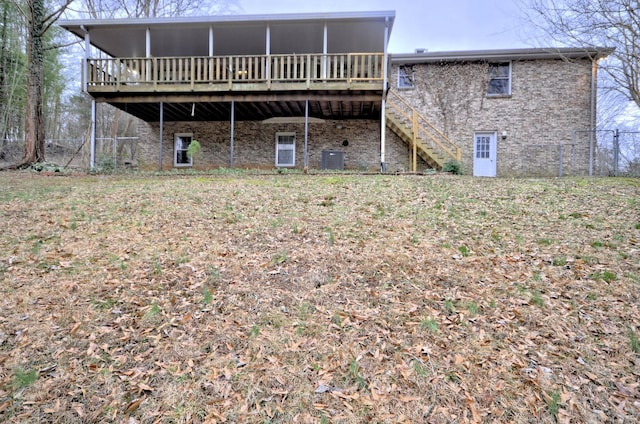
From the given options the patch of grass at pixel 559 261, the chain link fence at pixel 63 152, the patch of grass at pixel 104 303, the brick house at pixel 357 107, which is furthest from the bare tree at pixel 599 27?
the chain link fence at pixel 63 152

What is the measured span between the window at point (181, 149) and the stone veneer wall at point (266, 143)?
6.6 inches

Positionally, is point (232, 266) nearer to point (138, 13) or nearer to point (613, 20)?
point (613, 20)

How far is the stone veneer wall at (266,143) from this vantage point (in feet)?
47.0

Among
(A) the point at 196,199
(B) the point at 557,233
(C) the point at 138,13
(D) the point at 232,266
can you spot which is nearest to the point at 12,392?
(D) the point at 232,266

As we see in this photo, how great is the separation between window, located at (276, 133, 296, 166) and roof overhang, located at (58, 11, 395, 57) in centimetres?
329

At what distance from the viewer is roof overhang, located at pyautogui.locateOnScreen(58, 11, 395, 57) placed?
37.1 ft

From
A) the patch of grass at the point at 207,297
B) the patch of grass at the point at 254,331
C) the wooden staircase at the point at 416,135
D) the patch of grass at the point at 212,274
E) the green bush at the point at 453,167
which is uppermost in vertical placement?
the wooden staircase at the point at 416,135

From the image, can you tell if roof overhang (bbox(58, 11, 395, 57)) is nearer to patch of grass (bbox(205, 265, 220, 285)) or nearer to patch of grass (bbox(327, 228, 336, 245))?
patch of grass (bbox(327, 228, 336, 245))

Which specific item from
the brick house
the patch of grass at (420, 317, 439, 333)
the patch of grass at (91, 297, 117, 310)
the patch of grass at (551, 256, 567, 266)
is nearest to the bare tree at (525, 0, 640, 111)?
the brick house

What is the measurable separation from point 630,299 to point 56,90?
87.9ft

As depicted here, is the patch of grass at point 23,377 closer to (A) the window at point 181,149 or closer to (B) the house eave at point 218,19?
(B) the house eave at point 218,19

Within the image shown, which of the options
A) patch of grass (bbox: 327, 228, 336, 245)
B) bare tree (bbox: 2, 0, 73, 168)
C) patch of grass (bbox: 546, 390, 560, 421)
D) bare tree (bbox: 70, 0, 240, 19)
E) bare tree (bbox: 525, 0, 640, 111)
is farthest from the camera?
bare tree (bbox: 70, 0, 240, 19)

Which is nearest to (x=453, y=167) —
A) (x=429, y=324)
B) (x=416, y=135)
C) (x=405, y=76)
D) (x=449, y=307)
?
(x=416, y=135)

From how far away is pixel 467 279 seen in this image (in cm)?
426
